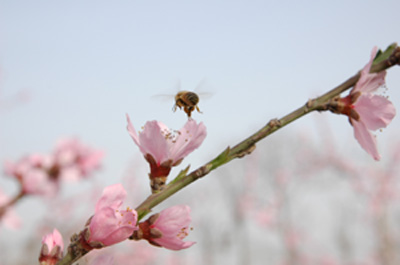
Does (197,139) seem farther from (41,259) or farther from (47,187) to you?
(47,187)

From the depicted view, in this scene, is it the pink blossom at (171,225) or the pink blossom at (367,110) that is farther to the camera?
the pink blossom at (367,110)

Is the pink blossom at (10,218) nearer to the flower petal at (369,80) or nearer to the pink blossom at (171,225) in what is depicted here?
the pink blossom at (171,225)

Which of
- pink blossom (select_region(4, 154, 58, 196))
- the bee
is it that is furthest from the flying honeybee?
pink blossom (select_region(4, 154, 58, 196))

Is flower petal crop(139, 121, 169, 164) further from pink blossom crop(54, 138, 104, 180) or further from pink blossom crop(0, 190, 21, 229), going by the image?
pink blossom crop(54, 138, 104, 180)

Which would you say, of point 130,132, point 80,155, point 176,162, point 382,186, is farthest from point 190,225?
point 382,186

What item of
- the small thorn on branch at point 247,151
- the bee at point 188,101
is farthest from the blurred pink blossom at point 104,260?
the bee at point 188,101

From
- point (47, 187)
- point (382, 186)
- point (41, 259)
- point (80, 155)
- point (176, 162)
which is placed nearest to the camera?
point (41, 259)

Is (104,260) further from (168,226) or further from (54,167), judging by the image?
(54,167)
